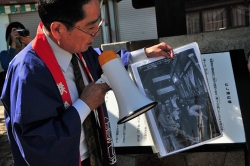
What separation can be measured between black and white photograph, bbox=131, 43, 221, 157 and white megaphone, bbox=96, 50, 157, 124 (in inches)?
17.3

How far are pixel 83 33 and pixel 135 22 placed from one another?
37.6ft

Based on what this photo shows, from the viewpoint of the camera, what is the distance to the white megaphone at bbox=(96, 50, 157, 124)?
153 centimetres

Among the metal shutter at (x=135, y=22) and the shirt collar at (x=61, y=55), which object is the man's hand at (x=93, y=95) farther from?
the metal shutter at (x=135, y=22)

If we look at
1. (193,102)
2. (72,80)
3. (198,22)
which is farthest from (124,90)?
(198,22)

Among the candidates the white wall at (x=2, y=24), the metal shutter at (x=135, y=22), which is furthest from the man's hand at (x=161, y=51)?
the white wall at (x=2, y=24)

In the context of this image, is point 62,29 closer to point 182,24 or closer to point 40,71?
point 40,71

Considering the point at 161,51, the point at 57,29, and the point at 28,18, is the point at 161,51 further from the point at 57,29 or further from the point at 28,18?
the point at 28,18

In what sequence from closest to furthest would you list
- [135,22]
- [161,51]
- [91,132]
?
[91,132], [161,51], [135,22]

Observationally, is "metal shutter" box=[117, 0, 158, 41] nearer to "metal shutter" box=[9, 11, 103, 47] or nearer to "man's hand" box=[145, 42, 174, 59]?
"metal shutter" box=[9, 11, 103, 47]

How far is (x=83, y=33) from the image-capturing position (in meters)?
1.64

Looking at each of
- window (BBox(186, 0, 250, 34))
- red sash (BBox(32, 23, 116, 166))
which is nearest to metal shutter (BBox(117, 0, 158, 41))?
window (BBox(186, 0, 250, 34))

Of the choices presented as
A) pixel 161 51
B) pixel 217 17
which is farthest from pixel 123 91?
pixel 217 17

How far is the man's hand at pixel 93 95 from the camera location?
1.60 m

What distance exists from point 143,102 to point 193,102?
67cm
